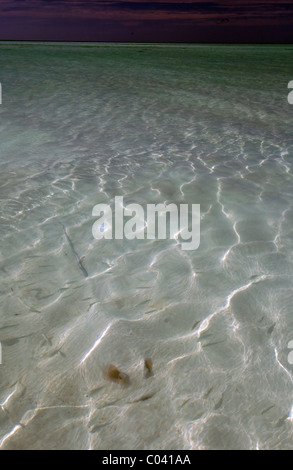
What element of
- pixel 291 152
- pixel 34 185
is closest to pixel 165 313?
pixel 34 185

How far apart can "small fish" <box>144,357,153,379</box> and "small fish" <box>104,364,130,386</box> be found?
81 mm

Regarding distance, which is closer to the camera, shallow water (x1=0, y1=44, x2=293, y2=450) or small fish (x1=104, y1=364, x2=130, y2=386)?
shallow water (x1=0, y1=44, x2=293, y2=450)

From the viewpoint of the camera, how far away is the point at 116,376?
5.48 feet

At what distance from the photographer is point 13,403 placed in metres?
1.53

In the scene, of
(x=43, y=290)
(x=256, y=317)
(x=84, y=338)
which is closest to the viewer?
(x=84, y=338)

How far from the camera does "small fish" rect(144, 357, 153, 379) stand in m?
1.67

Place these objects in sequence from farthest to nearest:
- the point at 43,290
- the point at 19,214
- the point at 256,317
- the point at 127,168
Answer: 1. the point at 127,168
2. the point at 19,214
3. the point at 43,290
4. the point at 256,317

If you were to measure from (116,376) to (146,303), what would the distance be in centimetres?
51

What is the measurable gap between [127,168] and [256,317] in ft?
8.22

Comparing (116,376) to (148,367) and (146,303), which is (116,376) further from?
(146,303)

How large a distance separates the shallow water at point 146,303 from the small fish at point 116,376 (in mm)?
28

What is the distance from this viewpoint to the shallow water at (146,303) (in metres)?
1.48

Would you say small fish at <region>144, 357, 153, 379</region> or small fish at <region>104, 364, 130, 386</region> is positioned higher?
small fish at <region>144, 357, 153, 379</region>

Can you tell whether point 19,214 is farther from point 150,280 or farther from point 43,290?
point 150,280
